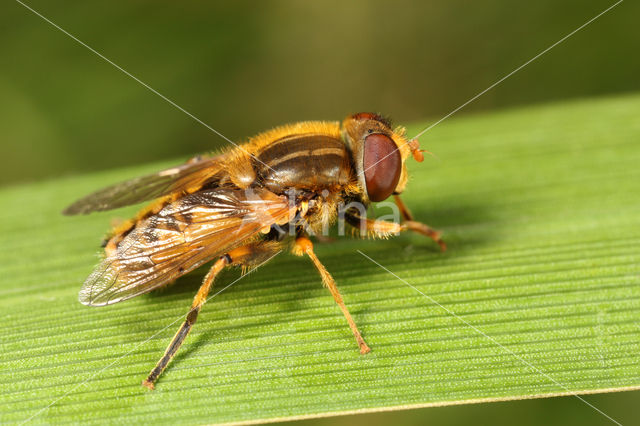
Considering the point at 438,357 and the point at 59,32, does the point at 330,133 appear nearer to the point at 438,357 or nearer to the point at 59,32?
the point at 438,357

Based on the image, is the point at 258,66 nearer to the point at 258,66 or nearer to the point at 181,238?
the point at 258,66

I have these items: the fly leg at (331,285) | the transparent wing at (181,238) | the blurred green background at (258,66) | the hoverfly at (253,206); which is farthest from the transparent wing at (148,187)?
the blurred green background at (258,66)

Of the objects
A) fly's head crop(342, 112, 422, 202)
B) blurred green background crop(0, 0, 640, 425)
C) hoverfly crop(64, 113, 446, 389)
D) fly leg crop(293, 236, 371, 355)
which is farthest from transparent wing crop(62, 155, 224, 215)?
blurred green background crop(0, 0, 640, 425)

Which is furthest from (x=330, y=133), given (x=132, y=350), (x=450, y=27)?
(x=450, y=27)

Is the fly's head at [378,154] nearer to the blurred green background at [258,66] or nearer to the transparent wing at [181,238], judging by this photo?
the transparent wing at [181,238]

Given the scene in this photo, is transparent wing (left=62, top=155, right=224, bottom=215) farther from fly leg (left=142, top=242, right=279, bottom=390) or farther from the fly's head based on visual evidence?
the fly's head
